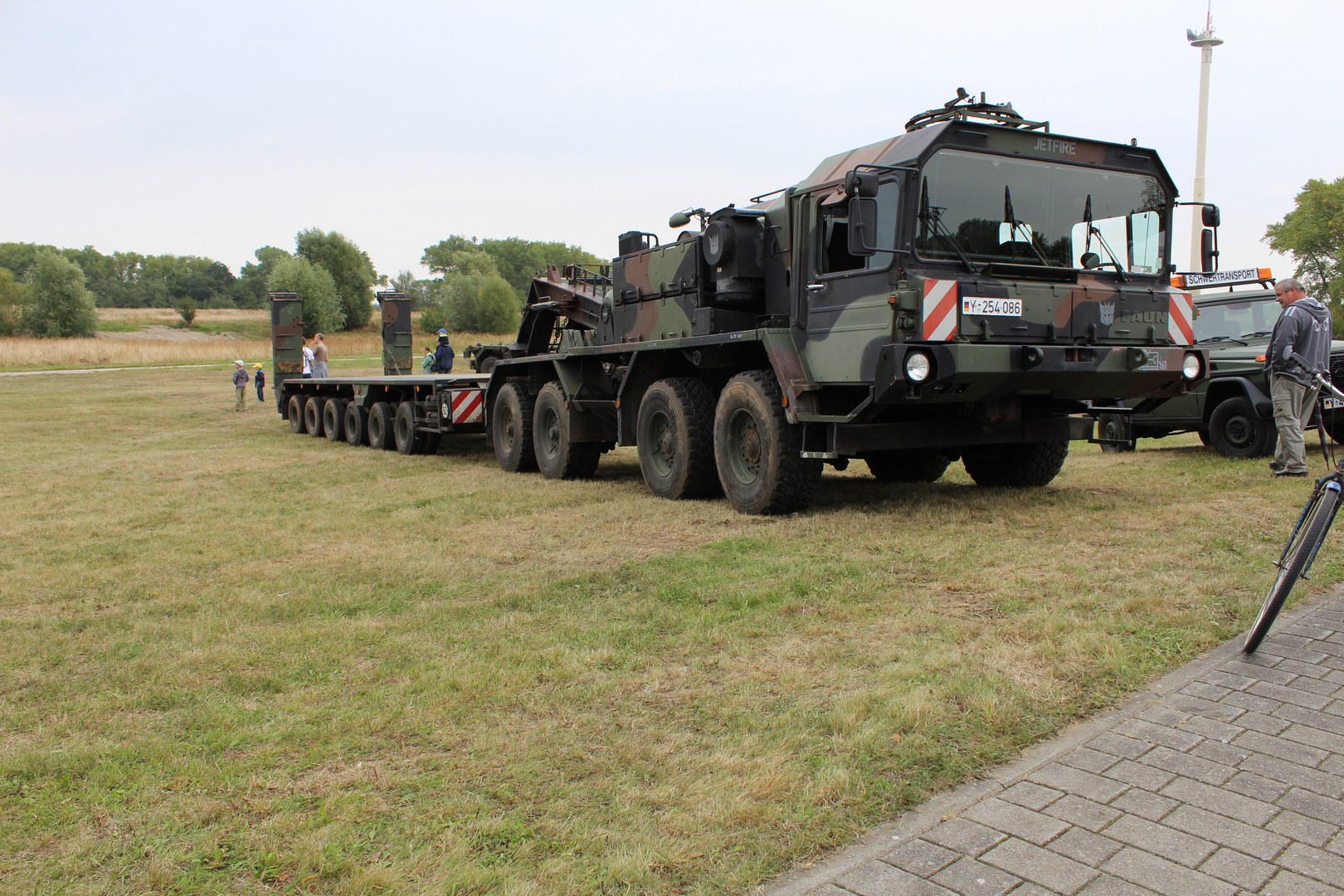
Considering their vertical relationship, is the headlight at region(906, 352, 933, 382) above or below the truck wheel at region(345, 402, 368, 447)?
above

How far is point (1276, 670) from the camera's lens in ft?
12.8

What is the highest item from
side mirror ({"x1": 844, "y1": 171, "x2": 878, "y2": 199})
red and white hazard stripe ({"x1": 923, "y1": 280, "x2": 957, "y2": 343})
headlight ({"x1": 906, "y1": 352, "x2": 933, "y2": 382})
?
side mirror ({"x1": 844, "y1": 171, "x2": 878, "y2": 199})

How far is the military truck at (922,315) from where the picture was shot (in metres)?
6.69

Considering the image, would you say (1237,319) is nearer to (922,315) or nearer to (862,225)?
(922,315)

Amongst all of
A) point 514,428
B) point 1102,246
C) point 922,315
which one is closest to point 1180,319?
point 1102,246

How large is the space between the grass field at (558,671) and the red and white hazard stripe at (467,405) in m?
4.99

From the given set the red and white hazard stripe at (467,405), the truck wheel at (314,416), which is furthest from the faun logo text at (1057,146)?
the truck wheel at (314,416)

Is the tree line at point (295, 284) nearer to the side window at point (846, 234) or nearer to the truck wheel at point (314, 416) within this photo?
the truck wheel at point (314, 416)

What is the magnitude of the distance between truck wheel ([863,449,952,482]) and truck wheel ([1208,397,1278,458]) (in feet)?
10.9

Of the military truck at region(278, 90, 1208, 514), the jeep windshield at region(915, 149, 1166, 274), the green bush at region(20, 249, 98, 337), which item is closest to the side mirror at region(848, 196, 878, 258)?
the military truck at region(278, 90, 1208, 514)

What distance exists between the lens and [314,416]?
1833cm

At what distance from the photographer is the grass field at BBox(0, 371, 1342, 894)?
272 cm

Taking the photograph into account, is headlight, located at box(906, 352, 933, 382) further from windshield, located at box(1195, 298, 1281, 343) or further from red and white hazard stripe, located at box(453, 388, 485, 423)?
red and white hazard stripe, located at box(453, 388, 485, 423)

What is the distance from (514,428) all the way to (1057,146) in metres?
7.26
